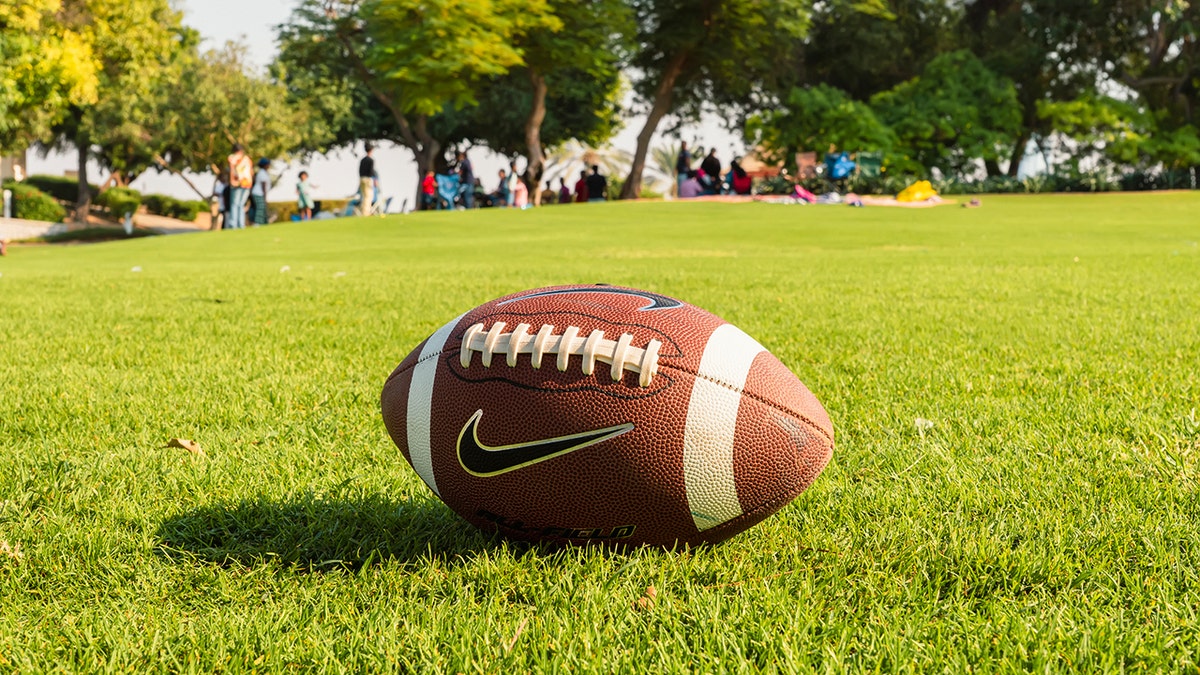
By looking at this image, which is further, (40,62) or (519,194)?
(519,194)

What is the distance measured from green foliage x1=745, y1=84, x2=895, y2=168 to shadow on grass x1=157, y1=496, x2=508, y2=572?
127ft

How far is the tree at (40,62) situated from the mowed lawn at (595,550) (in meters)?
27.0

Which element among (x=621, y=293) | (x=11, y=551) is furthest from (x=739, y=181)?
(x=11, y=551)

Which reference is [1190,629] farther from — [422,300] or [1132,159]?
[1132,159]

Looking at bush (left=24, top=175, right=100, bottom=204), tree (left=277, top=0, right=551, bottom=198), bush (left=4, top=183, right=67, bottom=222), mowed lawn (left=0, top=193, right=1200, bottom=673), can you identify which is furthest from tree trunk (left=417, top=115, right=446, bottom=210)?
mowed lawn (left=0, top=193, right=1200, bottom=673)

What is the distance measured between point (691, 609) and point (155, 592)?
1250 millimetres

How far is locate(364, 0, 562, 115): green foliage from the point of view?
36.0 m

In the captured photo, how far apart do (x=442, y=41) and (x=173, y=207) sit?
28602mm

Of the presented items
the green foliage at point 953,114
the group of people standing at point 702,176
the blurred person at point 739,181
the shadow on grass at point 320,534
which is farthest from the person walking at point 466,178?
the shadow on grass at point 320,534

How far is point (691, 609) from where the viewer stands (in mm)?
2254

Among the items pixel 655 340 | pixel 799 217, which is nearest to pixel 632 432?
pixel 655 340

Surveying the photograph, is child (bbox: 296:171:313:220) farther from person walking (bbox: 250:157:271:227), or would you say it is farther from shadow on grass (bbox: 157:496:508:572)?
shadow on grass (bbox: 157:496:508:572)

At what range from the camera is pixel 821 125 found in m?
40.5

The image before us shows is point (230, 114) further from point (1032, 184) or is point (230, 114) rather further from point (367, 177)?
point (1032, 184)
